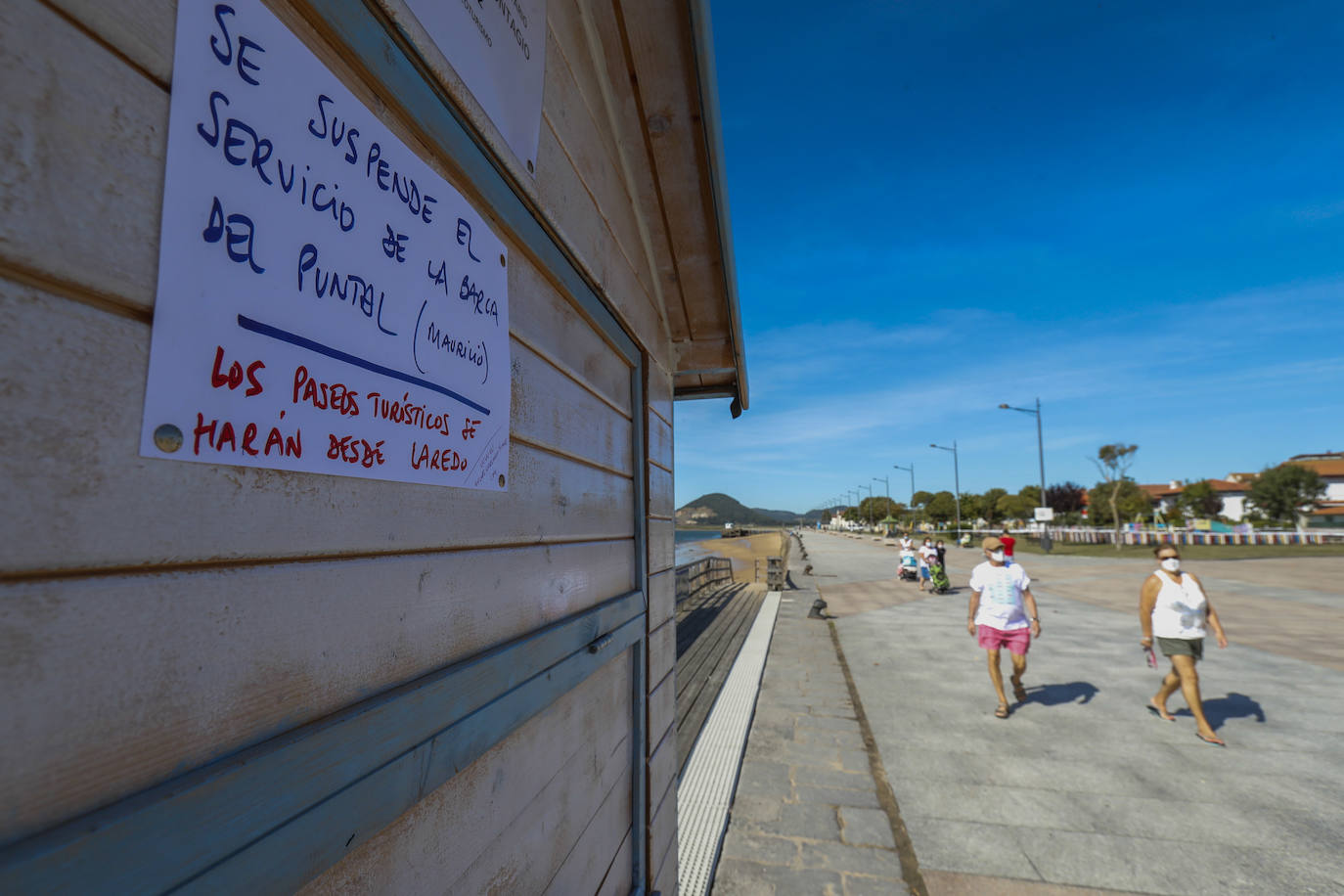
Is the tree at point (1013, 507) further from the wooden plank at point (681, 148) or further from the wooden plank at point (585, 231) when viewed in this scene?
the wooden plank at point (585, 231)

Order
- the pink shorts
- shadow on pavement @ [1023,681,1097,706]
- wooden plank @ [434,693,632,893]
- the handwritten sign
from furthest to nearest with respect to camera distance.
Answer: shadow on pavement @ [1023,681,1097,706] < the pink shorts < wooden plank @ [434,693,632,893] < the handwritten sign

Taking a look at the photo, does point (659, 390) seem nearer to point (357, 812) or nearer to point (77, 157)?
point (357, 812)

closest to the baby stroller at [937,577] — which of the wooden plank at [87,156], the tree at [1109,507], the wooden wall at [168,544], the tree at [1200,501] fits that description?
the wooden wall at [168,544]

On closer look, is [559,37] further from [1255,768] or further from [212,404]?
[1255,768]

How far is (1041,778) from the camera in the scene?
15.8 ft

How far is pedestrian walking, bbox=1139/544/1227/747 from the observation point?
5.62m

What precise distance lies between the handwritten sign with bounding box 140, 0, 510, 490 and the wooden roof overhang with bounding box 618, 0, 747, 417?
4.68ft

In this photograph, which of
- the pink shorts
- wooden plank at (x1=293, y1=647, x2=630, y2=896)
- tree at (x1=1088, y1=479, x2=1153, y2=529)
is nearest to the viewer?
wooden plank at (x1=293, y1=647, x2=630, y2=896)

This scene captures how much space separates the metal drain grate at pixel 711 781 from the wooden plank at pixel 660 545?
1.68 m

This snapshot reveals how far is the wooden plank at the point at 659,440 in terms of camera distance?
2.90 meters

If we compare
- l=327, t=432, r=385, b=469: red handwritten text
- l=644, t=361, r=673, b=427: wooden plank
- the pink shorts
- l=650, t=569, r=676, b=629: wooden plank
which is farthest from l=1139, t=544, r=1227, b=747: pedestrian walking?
l=327, t=432, r=385, b=469: red handwritten text

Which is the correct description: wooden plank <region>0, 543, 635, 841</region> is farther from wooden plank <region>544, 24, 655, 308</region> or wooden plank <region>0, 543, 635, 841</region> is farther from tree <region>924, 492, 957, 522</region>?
tree <region>924, 492, 957, 522</region>

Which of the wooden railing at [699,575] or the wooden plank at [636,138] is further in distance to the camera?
the wooden railing at [699,575]

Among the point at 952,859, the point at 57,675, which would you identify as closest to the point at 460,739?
the point at 57,675
